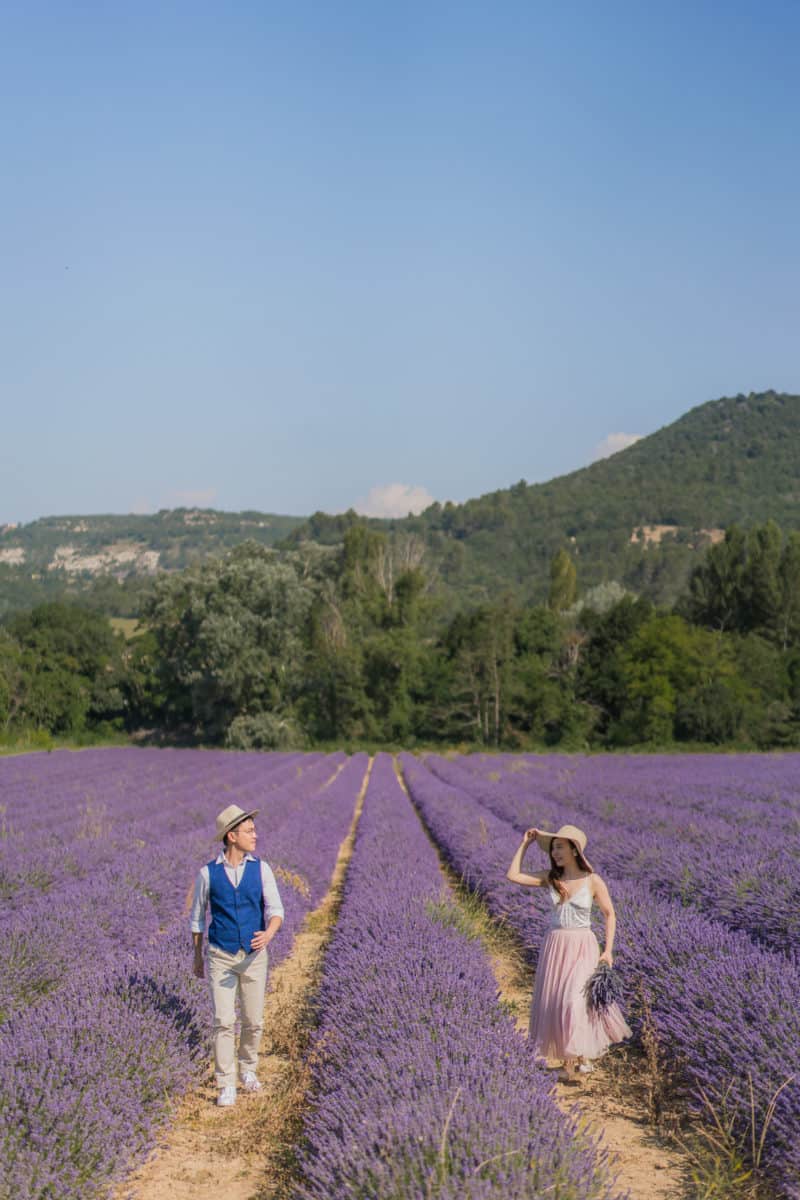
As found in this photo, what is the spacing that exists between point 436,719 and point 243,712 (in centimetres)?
893

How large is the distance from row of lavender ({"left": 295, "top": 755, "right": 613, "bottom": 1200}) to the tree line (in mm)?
31637

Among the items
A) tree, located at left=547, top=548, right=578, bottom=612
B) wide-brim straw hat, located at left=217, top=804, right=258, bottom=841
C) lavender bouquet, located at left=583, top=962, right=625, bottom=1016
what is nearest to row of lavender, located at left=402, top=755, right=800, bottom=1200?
lavender bouquet, located at left=583, top=962, right=625, bottom=1016

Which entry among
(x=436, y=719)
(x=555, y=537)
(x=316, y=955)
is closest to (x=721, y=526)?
(x=555, y=537)

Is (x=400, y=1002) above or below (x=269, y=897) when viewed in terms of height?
below

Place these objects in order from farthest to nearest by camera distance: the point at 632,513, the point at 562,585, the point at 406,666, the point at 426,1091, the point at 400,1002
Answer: the point at 632,513 < the point at 562,585 < the point at 406,666 < the point at 400,1002 < the point at 426,1091

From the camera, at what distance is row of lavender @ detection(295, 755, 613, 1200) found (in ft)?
8.13

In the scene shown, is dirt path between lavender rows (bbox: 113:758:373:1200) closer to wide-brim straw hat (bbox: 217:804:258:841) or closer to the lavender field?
the lavender field

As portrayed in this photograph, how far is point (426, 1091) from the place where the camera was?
2.92 meters

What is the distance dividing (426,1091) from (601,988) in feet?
5.06

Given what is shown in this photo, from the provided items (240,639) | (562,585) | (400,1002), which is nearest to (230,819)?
(400,1002)

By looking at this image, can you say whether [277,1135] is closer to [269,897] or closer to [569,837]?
[269,897]

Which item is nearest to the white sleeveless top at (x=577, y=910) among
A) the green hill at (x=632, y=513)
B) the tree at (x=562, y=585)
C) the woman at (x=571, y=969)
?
the woman at (x=571, y=969)

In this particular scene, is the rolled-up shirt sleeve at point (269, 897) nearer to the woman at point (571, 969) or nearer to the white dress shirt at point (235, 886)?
the white dress shirt at point (235, 886)

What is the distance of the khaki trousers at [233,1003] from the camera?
410 cm
